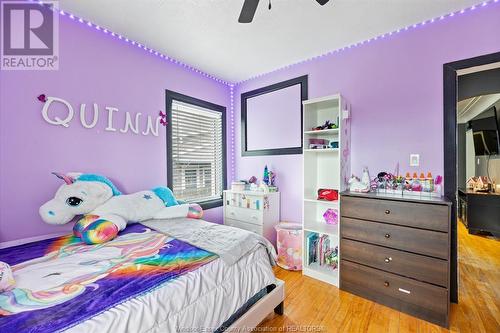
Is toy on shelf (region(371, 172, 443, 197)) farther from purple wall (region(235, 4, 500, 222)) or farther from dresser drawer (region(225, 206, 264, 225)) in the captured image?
dresser drawer (region(225, 206, 264, 225))

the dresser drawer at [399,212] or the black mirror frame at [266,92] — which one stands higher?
the black mirror frame at [266,92]

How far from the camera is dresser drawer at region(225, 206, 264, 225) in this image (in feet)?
8.71

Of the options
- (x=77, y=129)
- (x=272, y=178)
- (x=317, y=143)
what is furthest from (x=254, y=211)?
(x=77, y=129)

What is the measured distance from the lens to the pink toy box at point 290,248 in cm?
247

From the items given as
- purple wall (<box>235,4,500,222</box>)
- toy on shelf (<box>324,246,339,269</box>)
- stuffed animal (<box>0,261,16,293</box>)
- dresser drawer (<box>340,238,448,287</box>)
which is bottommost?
toy on shelf (<box>324,246,339,269</box>)

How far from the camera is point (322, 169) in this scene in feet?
8.37

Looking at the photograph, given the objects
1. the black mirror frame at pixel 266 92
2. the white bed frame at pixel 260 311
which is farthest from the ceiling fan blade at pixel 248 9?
the white bed frame at pixel 260 311

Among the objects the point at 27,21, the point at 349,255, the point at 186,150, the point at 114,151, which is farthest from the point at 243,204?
the point at 27,21

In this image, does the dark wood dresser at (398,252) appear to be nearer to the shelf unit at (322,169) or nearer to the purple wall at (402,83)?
the shelf unit at (322,169)

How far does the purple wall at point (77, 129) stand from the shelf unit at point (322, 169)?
1673mm

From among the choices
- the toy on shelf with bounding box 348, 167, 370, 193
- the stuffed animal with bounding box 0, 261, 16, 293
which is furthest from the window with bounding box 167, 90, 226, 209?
the toy on shelf with bounding box 348, 167, 370, 193

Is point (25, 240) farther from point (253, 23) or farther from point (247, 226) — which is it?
point (253, 23)

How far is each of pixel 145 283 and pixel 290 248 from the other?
5.99 ft

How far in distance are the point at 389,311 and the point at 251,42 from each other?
2.80 meters
